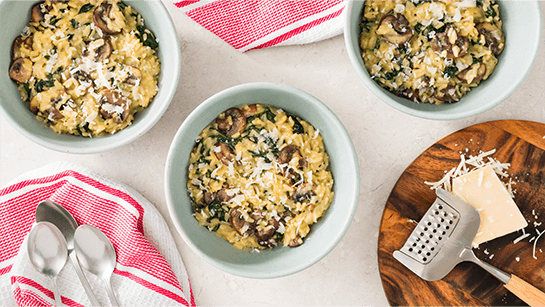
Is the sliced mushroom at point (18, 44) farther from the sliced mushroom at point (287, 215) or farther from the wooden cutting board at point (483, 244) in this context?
the wooden cutting board at point (483, 244)

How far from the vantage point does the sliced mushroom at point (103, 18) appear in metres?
1.68

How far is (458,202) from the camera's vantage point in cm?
174

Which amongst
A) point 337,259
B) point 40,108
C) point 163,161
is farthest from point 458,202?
point 40,108

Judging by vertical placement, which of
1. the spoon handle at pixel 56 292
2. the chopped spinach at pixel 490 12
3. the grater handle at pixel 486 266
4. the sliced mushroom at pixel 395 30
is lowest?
the spoon handle at pixel 56 292

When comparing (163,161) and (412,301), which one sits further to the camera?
(163,161)

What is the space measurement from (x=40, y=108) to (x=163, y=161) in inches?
22.8

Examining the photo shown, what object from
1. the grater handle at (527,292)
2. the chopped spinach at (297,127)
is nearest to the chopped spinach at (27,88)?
the chopped spinach at (297,127)

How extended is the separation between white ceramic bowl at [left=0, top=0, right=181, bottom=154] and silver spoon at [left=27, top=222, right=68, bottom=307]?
1.51 feet

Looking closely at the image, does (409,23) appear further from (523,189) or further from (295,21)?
(523,189)

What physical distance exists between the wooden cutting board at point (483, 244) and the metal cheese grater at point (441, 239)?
0.06m

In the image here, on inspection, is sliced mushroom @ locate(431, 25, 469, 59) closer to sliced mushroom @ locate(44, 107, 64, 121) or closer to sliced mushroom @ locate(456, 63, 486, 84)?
sliced mushroom @ locate(456, 63, 486, 84)

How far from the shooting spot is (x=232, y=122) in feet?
5.56

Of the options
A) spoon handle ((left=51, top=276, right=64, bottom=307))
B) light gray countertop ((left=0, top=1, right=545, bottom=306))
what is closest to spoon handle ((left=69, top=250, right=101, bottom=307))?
spoon handle ((left=51, top=276, right=64, bottom=307))

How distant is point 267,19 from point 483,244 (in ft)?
4.77
